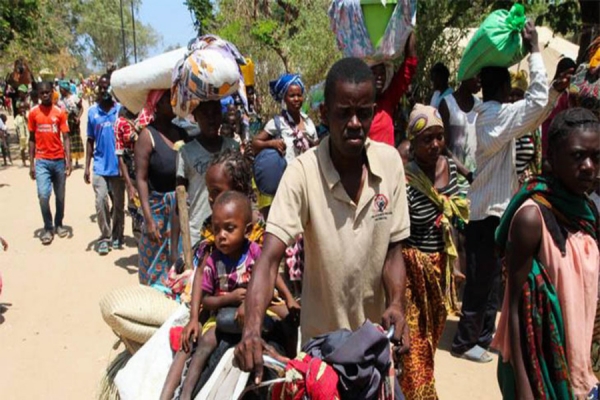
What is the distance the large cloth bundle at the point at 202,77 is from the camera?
3332mm

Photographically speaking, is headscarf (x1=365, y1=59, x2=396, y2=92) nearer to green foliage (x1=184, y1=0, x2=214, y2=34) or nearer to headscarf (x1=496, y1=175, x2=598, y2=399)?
headscarf (x1=496, y1=175, x2=598, y2=399)

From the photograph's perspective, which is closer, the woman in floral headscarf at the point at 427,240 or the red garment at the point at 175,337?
the red garment at the point at 175,337

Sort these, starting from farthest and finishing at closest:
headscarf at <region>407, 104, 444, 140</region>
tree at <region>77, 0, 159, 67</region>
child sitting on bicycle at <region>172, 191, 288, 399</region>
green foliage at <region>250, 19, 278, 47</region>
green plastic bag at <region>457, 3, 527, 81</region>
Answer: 1. tree at <region>77, 0, 159, 67</region>
2. green foliage at <region>250, 19, 278, 47</region>
3. green plastic bag at <region>457, 3, 527, 81</region>
4. headscarf at <region>407, 104, 444, 140</region>
5. child sitting on bicycle at <region>172, 191, 288, 399</region>

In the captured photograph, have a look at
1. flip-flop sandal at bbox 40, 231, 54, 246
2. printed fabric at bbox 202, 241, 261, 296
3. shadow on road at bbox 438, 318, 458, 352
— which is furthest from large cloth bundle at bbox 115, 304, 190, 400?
flip-flop sandal at bbox 40, 231, 54, 246

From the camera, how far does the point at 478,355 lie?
432 cm

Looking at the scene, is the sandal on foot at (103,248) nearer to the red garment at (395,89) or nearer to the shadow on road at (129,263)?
the shadow on road at (129,263)

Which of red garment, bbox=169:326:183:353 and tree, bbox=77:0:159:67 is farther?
tree, bbox=77:0:159:67

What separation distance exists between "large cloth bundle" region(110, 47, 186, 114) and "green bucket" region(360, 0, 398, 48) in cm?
123

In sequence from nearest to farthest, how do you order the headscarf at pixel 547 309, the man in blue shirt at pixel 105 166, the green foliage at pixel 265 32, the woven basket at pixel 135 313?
the headscarf at pixel 547 309, the woven basket at pixel 135 313, the man in blue shirt at pixel 105 166, the green foliage at pixel 265 32

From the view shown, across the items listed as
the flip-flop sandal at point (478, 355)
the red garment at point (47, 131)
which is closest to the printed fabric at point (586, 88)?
the flip-flop sandal at point (478, 355)

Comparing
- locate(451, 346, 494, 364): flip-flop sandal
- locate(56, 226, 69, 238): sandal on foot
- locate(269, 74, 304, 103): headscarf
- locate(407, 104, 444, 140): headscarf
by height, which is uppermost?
locate(269, 74, 304, 103): headscarf

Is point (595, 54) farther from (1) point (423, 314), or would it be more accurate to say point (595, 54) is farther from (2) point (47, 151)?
(2) point (47, 151)

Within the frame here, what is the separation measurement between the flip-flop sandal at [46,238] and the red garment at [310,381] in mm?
7071

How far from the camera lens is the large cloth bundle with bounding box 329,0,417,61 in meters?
3.81
